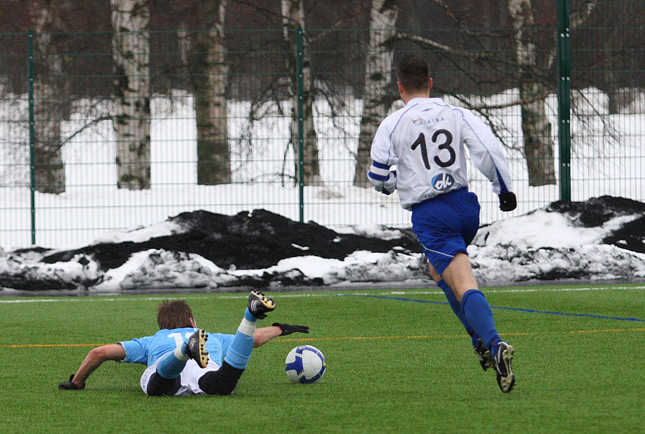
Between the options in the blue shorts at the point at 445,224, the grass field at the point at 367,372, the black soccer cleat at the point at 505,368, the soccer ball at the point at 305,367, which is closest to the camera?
the grass field at the point at 367,372

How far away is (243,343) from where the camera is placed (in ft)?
19.2

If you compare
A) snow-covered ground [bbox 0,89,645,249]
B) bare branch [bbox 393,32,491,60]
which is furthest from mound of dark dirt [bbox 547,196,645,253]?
bare branch [bbox 393,32,491,60]

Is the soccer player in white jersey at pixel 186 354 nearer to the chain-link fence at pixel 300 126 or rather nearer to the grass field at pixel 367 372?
the grass field at pixel 367 372

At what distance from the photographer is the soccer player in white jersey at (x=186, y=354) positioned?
575 centimetres

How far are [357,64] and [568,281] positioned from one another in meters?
4.03

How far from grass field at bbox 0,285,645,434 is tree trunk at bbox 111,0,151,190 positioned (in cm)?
348

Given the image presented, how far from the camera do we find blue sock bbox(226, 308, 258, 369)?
584cm

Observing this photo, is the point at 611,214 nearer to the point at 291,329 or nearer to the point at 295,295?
the point at 295,295

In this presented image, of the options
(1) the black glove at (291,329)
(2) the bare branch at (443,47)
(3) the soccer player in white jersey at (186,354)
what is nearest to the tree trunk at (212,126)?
(2) the bare branch at (443,47)

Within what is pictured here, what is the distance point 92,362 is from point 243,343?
0.96 meters

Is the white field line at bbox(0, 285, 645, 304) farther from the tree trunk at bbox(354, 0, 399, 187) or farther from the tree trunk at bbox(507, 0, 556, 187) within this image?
the tree trunk at bbox(354, 0, 399, 187)

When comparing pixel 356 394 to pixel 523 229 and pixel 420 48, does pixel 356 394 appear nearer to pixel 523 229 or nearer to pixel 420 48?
pixel 523 229

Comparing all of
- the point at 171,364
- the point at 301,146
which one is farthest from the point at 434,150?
the point at 301,146

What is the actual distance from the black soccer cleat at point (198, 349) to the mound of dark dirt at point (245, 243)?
7187 millimetres
